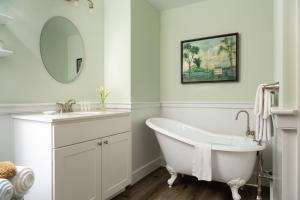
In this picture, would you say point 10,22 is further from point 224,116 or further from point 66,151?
point 224,116

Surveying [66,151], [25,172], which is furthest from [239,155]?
[25,172]

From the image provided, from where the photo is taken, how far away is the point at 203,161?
2.00m

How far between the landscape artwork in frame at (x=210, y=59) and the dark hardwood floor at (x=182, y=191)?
1.41 metres

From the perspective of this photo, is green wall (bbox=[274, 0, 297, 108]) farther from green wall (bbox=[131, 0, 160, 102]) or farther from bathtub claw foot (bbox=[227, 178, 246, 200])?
green wall (bbox=[131, 0, 160, 102])

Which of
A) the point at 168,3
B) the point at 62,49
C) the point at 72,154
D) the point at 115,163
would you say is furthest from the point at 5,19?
the point at 168,3

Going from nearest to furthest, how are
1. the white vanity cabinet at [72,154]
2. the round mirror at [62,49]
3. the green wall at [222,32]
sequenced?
the white vanity cabinet at [72,154] < the round mirror at [62,49] < the green wall at [222,32]

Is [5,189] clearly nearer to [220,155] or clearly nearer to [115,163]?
[115,163]

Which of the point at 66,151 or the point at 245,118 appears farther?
the point at 245,118

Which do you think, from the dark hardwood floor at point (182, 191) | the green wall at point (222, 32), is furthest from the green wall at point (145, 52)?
the dark hardwood floor at point (182, 191)

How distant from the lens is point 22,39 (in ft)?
5.84

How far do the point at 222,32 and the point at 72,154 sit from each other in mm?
2455

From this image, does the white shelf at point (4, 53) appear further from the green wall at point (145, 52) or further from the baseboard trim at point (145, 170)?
the baseboard trim at point (145, 170)

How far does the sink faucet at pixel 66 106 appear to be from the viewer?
80.8 inches

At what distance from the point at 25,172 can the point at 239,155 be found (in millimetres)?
1795
